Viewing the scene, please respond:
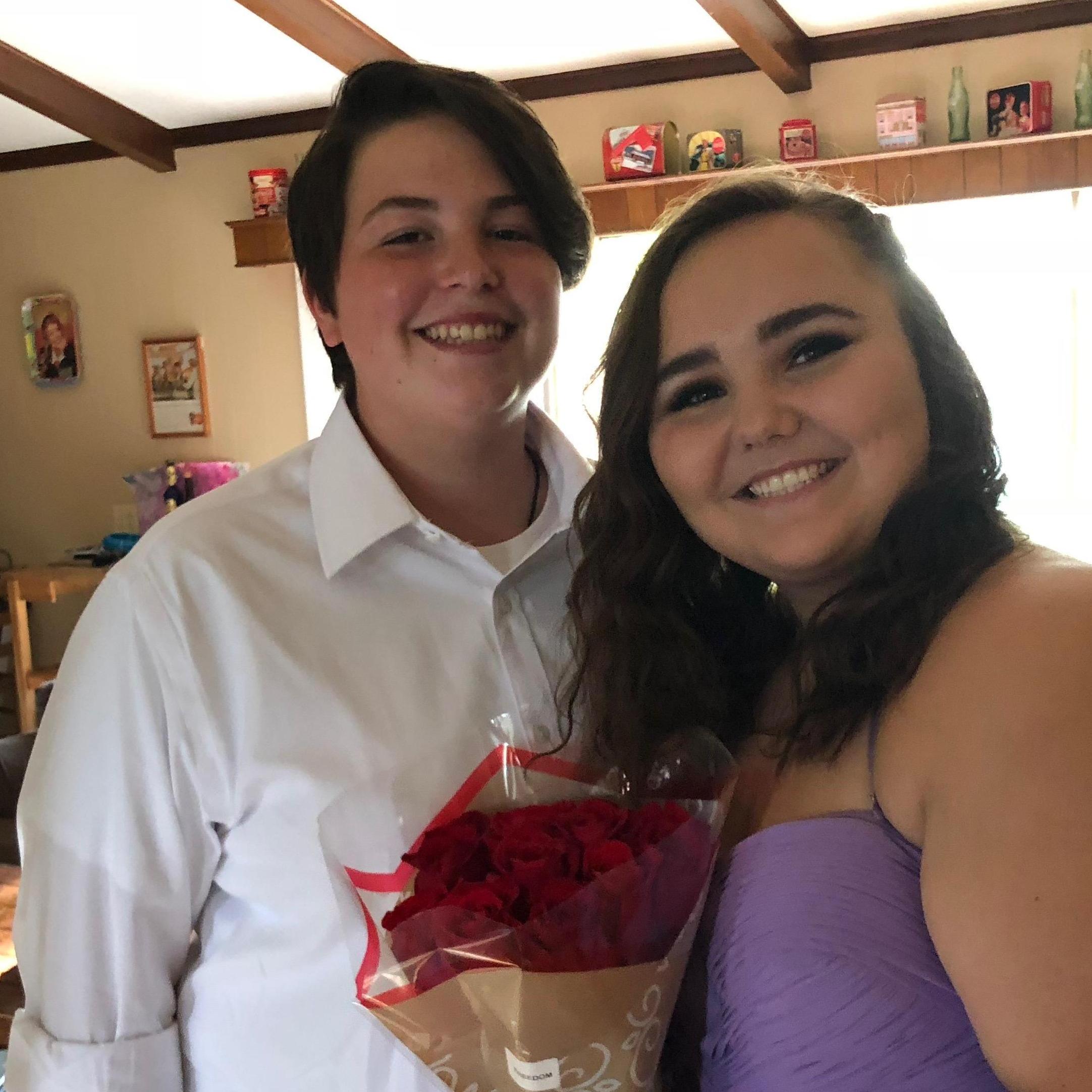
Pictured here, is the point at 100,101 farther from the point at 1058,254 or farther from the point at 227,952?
the point at 227,952

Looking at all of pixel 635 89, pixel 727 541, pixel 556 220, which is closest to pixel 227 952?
pixel 727 541

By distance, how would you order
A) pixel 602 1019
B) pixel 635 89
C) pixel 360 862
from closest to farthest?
pixel 602 1019 → pixel 360 862 → pixel 635 89

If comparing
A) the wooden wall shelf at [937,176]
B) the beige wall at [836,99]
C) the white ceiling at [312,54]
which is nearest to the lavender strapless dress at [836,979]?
the wooden wall shelf at [937,176]

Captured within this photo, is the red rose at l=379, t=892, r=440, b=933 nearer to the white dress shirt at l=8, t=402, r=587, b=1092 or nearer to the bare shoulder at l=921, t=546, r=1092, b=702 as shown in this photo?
the white dress shirt at l=8, t=402, r=587, b=1092

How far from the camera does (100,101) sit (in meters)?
3.77

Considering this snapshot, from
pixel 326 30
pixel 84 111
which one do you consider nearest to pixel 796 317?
pixel 326 30

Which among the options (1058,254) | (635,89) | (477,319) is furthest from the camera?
(635,89)

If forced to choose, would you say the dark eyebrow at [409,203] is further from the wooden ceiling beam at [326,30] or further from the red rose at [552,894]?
the wooden ceiling beam at [326,30]

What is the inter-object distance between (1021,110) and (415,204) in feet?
8.76

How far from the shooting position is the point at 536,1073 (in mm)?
697

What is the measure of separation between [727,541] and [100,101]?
144 inches

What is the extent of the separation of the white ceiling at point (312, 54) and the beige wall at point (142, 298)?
229 millimetres

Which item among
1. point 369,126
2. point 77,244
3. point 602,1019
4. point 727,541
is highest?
point 77,244

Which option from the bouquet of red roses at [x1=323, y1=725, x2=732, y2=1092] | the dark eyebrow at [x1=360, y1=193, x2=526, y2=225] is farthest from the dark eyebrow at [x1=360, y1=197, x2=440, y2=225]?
the bouquet of red roses at [x1=323, y1=725, x2=732, y2=1092]
